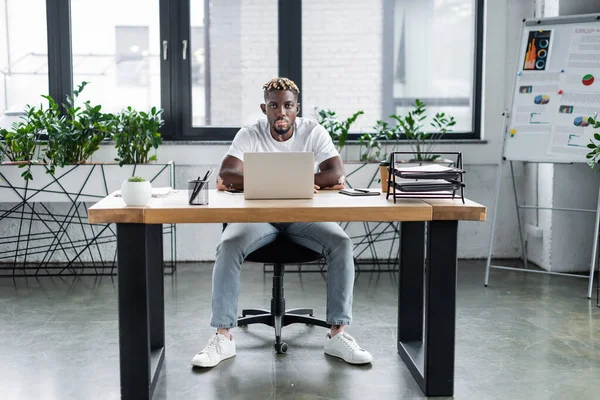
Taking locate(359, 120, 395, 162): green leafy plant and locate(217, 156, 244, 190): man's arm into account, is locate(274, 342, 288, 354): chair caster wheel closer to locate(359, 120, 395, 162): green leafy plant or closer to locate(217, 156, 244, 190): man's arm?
locate(217, 156, 244, 190): man's arm

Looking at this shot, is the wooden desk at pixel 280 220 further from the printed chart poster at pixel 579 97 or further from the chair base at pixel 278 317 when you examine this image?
the printed chart poster at pixel 579 97

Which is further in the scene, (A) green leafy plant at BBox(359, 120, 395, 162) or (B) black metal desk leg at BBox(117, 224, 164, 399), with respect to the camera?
(A) green leafy plant at BBox(359, 120, 395, 162)

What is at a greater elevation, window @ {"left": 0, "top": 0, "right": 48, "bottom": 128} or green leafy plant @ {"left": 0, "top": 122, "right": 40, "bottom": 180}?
window @ {"left": 0, "top": 0, "right": 48, "bottom": 128}

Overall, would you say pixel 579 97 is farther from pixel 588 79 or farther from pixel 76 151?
pixel 76 151

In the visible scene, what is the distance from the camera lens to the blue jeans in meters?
2.92

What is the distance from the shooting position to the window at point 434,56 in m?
5.10

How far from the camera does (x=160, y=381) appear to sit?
9.16 feet

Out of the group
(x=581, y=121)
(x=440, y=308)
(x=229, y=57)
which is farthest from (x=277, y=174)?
(x=229, y=57)

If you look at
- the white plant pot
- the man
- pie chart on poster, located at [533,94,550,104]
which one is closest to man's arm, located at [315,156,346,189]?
the man

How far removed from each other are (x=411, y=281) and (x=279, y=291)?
60cm

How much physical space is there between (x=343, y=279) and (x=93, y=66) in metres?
2.96

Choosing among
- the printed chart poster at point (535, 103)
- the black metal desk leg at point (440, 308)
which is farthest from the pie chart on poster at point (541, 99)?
the black metal desk leg at point (440, 308)

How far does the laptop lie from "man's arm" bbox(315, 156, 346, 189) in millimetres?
512

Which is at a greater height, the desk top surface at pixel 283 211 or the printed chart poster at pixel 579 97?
the printed chart poster at pixel 579 97
